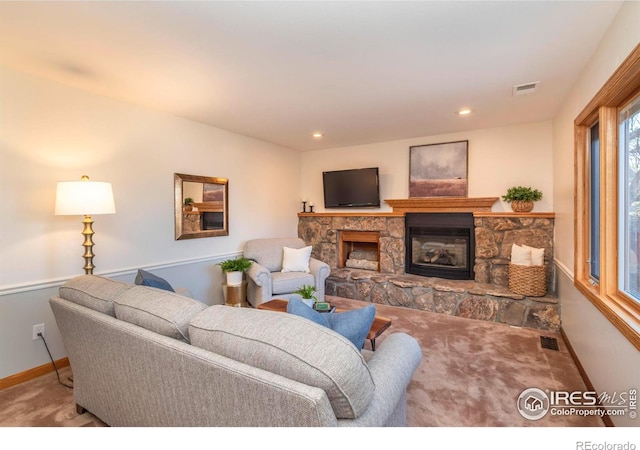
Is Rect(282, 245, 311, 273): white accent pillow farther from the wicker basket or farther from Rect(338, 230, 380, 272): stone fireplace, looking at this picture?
the wicker basket

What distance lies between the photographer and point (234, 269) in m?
3.64

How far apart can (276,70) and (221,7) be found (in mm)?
720

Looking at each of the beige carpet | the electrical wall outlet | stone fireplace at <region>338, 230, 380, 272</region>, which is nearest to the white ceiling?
the electrical wall outlet

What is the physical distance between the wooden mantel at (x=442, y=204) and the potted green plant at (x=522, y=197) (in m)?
0.21

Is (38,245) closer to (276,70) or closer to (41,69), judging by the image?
(41,69)

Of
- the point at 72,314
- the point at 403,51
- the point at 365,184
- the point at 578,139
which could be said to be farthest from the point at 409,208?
the point at 72,314

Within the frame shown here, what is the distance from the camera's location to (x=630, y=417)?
147 centimetres

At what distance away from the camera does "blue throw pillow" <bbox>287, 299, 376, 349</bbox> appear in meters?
1.41

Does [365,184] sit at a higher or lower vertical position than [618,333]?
higher

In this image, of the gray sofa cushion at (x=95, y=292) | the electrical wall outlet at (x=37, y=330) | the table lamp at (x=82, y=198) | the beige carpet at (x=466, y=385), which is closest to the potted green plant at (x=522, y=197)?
the beige carpet at (x=466, y=385)

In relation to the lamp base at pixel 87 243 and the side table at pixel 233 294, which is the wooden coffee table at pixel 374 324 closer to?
the side table at pixel 233 294

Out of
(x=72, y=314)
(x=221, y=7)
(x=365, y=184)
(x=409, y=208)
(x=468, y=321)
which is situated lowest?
(x=468, y=321)

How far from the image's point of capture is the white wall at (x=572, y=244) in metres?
1.55

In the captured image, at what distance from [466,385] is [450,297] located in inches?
63.6
